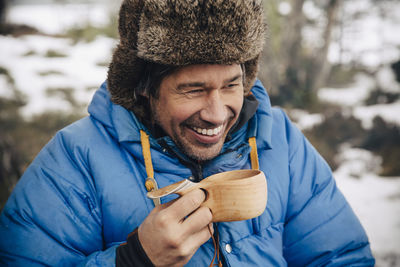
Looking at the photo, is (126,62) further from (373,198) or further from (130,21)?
(373,198)

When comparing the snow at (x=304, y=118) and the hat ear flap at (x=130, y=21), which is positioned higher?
the hat ear flap at (x=130, y=21)

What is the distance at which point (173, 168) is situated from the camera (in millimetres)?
1564

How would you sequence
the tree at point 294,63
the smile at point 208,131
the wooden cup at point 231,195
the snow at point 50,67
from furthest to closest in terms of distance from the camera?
the tree at point 294,63
the snow at point 50,67
the smile at point 208,131
the wooden cup at point 231,195

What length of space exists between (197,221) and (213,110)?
2.00 feet

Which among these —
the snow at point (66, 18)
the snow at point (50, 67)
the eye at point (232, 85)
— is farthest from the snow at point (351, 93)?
the snow at point (66, 18)

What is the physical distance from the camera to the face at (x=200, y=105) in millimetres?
1461

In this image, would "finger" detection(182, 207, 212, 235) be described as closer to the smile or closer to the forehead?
the smile

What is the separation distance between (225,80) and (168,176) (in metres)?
0.63

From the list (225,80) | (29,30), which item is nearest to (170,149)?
(225,80)

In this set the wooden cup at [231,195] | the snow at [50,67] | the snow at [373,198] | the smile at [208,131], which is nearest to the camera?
the wooden cup at [231,195]

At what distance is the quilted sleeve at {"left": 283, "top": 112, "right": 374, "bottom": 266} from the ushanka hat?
34.0 inches

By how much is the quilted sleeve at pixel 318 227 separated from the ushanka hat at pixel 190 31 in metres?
0.86

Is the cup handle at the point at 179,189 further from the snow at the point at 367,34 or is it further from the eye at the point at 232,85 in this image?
the snow at the point at 367,34

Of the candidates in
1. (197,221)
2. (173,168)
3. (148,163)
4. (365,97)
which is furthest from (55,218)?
(365,97)
